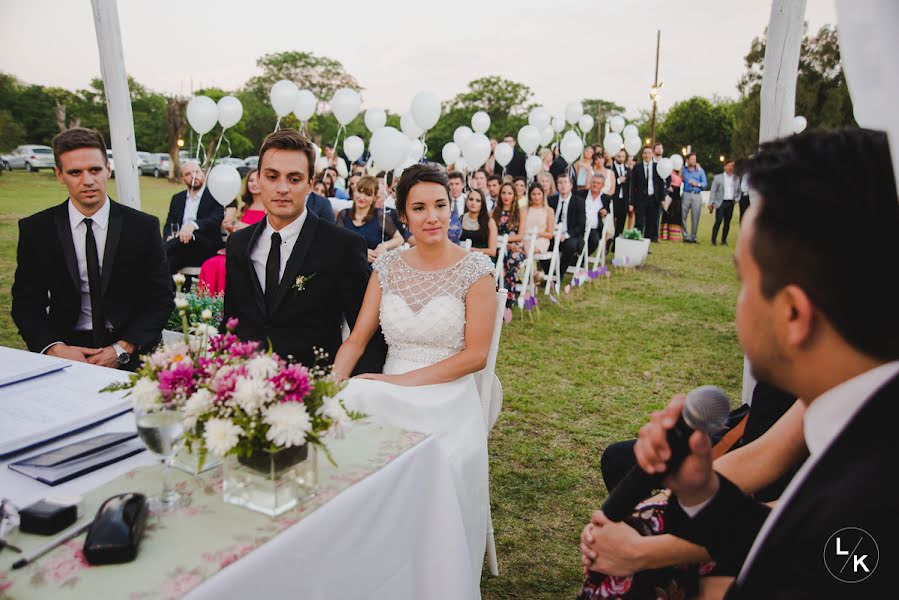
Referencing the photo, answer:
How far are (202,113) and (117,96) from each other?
4.96 meters

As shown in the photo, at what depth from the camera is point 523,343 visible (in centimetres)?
642

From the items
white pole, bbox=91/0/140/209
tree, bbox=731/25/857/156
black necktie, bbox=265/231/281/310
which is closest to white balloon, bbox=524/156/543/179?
white pole, bbox=91/0/140/209

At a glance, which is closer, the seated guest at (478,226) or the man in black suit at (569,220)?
the seated guest at (478,226)

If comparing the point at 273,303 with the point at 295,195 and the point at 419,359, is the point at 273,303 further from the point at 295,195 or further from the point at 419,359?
the point at 419,359

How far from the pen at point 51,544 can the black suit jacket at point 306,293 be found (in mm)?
1680

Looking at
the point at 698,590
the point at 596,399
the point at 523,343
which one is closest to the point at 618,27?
the point at 523,343

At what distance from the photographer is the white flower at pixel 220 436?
1.19m

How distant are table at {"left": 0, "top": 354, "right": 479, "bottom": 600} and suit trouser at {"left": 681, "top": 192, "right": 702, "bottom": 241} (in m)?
15.6

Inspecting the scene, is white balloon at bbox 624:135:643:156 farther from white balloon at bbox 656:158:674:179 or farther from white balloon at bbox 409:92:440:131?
white balloon at bbox 409:92:440:131

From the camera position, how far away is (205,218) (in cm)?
688

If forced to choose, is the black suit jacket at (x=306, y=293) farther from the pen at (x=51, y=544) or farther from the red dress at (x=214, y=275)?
the red dress at (x=214, y=275)

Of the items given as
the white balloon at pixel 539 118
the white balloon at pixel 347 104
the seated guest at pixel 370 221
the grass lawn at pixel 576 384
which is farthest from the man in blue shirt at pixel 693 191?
the seated guest at pixel 370 221

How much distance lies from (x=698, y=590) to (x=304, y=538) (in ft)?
3.35

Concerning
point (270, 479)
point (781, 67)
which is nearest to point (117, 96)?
point (270, 479)
